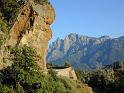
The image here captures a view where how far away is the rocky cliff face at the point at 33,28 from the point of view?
50.4 meters

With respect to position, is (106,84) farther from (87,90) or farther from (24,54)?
(24,54)

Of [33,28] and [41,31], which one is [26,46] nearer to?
[33,28]

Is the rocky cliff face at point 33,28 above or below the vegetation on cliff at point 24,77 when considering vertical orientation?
above

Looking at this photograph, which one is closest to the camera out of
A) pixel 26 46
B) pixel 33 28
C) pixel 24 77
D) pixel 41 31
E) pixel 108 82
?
pixel 24 77

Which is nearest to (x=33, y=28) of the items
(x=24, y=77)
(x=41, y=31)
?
(x=41, y=31)

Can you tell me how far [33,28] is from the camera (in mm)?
52062

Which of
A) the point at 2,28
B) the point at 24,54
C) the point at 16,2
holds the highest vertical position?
the point at 16,2

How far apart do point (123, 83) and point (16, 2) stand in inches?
1017

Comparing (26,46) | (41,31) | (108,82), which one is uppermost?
(41,31)

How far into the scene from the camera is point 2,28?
4834 cm

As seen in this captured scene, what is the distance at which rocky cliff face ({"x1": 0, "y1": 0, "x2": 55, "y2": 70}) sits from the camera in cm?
5041

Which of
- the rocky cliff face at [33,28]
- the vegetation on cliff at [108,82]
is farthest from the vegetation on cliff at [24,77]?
the vegetation on cliff at [108,82]

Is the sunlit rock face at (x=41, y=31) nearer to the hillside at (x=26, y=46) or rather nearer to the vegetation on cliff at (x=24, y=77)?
the hillside at (x=26, y=46)

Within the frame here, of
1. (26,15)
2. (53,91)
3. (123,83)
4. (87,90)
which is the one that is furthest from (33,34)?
(123,83)
